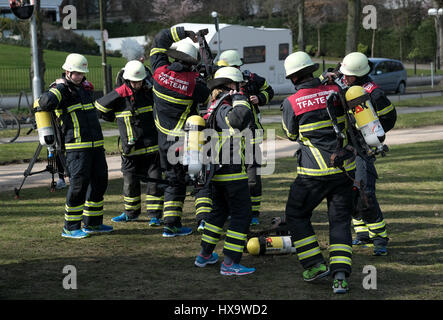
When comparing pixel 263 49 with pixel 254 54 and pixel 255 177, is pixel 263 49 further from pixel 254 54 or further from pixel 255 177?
pixel 255 177

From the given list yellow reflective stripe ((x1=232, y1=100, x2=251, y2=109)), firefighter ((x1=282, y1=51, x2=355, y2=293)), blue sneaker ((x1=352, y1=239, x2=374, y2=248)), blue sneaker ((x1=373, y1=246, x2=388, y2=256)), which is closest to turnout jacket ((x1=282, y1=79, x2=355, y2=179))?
firefighter ((x1=282, y1=51, x2=355, y2=293))

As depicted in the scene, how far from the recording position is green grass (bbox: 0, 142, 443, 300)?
6352 mm

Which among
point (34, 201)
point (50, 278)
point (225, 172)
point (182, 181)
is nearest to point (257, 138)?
point (182, 181)

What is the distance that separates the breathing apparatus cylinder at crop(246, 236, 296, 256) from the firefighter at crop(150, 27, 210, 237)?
3.64ft

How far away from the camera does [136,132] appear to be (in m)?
8.95

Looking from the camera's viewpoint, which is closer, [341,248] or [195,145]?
[341,248]

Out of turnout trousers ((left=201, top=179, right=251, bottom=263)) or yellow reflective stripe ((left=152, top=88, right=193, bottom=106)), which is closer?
turnout trousers ((left=201, top=179, right=251, bottom=263))

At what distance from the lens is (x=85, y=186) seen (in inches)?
332

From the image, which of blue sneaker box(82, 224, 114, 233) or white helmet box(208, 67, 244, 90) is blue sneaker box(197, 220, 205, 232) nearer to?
blue sneaker box(82, 224, 114, 233)

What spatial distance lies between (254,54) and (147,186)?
78.0 feet

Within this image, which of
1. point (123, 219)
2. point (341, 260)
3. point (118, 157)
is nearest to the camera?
point (341, 260)

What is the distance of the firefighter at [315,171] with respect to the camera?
6.43 metres

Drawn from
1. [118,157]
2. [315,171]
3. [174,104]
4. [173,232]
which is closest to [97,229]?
[173,232]

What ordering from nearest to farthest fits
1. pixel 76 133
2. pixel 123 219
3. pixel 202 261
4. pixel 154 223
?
pixel 202 261
pixel 76 133
pixel 154 223
pixel 123 219
